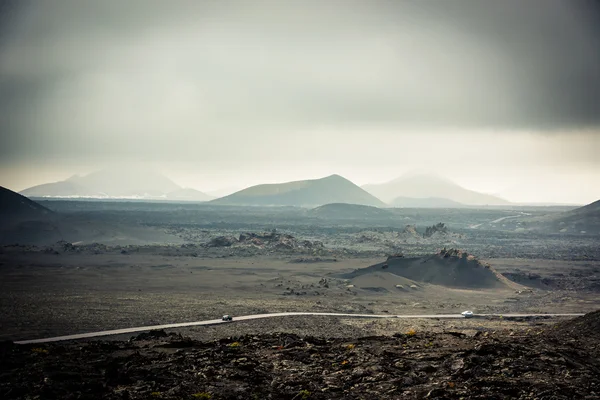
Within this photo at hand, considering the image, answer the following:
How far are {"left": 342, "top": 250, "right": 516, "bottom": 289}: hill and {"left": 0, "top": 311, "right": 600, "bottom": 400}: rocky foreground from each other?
191ft

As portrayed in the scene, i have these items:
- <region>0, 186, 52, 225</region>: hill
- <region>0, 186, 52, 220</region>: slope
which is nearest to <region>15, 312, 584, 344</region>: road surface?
<region>0, 186, 52, 225</region>: hill

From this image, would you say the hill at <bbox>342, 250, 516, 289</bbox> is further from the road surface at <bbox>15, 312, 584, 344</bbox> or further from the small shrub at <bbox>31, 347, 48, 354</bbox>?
the small shrub at <bbox>31, 347, 48, 354</bbox>

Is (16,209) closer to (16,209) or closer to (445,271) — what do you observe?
(16,209)

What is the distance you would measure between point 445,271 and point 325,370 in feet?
236

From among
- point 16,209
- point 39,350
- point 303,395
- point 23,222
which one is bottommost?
point 39,350

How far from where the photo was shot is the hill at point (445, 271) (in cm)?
9131

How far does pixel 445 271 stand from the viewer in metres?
95.5

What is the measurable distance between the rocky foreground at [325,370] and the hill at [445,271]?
5820 cm

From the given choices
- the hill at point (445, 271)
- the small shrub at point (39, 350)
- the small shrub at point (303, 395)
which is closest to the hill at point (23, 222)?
the hill at point (445, 271)

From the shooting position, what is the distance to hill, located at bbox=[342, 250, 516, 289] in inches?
3595

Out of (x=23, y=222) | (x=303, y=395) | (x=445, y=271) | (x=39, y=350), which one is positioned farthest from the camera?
(x=23, y=222)

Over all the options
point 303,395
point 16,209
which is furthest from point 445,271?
point 16,209

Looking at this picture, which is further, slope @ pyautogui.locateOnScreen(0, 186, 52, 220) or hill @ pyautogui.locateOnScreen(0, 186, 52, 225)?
slope @ pyautogui.locateOnScreen(0, 186, 52, 220)

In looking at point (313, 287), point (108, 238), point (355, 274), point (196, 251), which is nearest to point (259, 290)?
point (313, 287)
